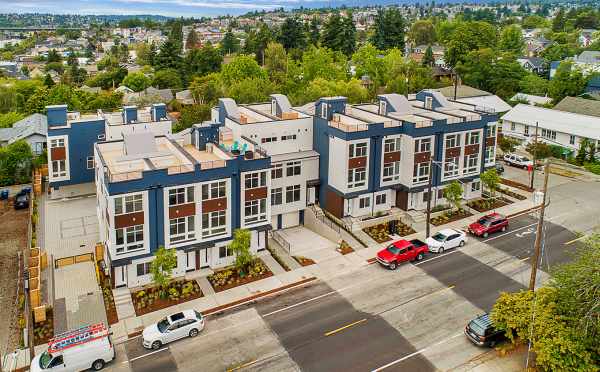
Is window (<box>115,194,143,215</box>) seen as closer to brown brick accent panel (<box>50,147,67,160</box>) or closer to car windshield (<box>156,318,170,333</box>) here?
car windshield (<box>156,318,170,333</box>)

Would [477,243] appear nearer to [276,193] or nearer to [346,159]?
[346,159]

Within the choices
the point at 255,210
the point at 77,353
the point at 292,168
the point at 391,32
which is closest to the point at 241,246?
the point at 255,210

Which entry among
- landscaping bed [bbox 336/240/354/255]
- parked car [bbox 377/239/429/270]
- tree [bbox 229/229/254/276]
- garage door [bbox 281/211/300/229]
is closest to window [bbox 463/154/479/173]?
parked car [bbox 377/239/429/270]

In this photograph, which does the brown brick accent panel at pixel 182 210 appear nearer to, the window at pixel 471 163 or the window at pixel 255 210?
the window at pixel 255 210

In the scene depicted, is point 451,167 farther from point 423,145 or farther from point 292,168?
point 292,168

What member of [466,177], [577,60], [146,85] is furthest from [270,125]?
[577,60]

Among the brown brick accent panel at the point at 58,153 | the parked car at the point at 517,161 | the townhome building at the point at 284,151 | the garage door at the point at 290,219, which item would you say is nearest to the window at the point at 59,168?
the brown brick accent panel at the point at 58,153
